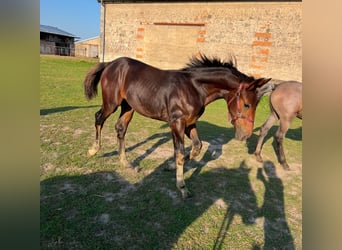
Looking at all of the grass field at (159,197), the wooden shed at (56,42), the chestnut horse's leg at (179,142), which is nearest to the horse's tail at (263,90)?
the chestnut horse's leg at (179,142)

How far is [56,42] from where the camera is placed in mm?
39625

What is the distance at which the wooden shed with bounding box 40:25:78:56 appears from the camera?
3438cm

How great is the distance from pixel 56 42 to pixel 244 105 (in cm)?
4215

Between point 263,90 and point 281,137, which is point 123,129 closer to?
point 263,90

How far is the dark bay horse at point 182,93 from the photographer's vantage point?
349 cm

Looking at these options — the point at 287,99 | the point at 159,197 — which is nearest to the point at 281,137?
the point at 287,99

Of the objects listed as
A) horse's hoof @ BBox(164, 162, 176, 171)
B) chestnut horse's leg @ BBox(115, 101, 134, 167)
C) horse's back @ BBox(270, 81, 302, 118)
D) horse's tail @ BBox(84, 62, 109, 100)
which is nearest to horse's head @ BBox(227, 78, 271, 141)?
horse's hoof @ BBox(164, 162, 176, 171)

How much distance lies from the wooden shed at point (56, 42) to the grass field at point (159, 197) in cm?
3217

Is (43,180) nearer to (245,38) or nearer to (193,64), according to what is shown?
(193,64)

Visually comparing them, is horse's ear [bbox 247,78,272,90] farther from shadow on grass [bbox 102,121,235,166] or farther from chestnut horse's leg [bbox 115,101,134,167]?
chestnut horse's leg [bbox 115,101,134,167]
